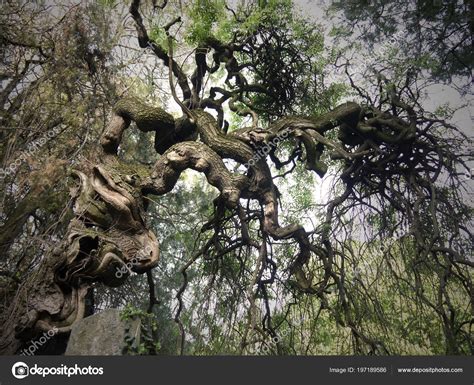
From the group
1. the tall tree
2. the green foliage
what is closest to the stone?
the tall tree

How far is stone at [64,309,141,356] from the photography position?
2600 mm

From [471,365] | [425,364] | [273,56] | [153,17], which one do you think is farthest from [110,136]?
[471,365]

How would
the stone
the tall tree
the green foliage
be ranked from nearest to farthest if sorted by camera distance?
the stone
the tall tree
the green foliage

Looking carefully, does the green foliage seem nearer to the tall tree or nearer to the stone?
the tall tree

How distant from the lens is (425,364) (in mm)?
3330

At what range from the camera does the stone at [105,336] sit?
102 inches

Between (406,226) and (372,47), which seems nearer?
(406,226)

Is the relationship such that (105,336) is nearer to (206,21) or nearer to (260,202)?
(260,202)

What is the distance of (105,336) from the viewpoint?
8.65 feet

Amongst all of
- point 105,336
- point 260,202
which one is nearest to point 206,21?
point 260,202

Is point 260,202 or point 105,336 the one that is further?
point 260,202

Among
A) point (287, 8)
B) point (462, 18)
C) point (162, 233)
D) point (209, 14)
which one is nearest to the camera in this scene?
point (462, 18)

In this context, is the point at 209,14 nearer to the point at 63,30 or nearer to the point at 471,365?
the point at 63,30

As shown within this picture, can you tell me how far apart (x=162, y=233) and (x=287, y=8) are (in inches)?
186
